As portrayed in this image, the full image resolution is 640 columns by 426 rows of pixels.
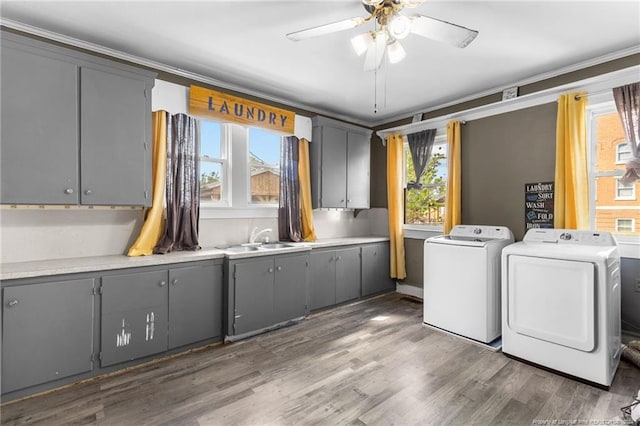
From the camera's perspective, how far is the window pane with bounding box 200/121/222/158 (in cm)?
330

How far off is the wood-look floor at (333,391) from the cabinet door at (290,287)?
39 cm

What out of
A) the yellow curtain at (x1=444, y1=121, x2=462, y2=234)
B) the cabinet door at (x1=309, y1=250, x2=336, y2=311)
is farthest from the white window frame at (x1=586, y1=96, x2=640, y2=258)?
the cabinet door at (x1=309, y1=250, x2=336, y2=311)

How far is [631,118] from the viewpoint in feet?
8.75

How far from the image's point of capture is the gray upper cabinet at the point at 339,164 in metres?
4.07

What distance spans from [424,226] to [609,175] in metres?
2.01

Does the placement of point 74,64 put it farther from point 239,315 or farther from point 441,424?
point 441,424

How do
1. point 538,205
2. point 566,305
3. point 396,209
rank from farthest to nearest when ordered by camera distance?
point 396,209
point 538,205
point 566,305

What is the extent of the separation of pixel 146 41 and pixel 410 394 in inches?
135

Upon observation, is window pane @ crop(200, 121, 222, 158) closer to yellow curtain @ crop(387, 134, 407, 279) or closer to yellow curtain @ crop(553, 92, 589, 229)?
yellow curtain @ crop(387, 134, 407, 279)

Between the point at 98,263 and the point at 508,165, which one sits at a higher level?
the point at 508,165

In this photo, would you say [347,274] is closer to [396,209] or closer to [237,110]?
[396,209]

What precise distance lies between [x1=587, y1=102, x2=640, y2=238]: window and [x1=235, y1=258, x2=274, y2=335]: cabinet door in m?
3.24

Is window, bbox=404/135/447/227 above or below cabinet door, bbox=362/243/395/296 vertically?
above

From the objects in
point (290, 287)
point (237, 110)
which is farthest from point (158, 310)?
point (237, 110)
